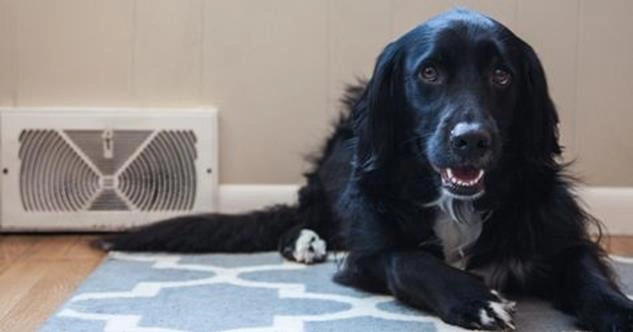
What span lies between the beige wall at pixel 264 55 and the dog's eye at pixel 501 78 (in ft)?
2.71

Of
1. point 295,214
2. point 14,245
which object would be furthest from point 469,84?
point 14,245

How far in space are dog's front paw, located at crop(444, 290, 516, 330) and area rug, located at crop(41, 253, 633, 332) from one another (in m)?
0.04

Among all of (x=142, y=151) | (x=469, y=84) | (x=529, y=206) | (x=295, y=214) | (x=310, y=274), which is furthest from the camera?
(x=142, y=151)

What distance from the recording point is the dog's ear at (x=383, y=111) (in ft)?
5.76

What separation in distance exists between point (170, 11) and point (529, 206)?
1202 millimetres

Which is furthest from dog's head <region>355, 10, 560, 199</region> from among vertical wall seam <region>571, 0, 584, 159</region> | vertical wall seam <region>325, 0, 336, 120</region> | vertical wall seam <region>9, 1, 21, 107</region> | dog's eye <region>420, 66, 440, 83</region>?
vertical wall seam <region>9, 1, 21, 107</region>

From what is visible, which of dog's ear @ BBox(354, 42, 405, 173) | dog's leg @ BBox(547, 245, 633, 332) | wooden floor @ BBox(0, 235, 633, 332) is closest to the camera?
dog's leg @ BBox(547, 245, 633, 332)

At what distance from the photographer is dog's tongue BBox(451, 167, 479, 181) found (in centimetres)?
161

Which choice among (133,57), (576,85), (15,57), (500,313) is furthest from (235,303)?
(576,85)

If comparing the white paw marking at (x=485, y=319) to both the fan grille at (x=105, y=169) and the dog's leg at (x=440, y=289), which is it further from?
the fan grille at (x=105, y=169)

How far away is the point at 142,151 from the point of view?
2430 millimetres

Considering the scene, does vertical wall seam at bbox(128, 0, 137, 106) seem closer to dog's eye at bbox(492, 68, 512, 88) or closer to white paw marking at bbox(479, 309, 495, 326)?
dog's eye at bbox(492, 68, 512, 88)

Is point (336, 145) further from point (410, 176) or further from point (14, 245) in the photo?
point (14, 245)

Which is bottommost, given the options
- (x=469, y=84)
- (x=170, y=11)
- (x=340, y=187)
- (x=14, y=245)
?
(x=14, y=245)
